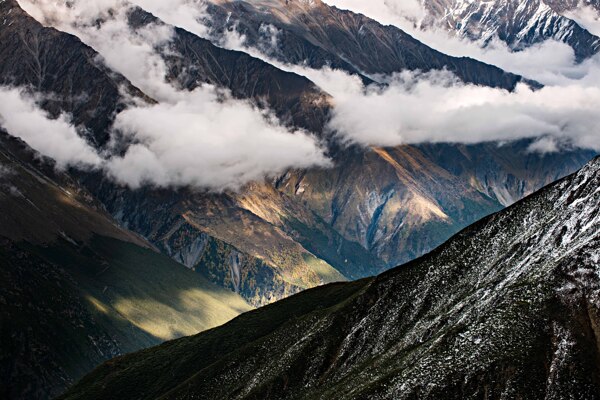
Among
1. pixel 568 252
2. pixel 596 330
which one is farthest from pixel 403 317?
pixel 596 330

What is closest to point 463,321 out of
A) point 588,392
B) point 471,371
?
point 471,371

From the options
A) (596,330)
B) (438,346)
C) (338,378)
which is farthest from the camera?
(338,378)

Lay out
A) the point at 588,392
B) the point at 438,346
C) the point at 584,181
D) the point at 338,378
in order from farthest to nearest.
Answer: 1. the point at 338,378
2. the point at 584,181
3. the point at 438,346
4. the point at 588,392

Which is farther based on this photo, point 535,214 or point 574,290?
point 535,214

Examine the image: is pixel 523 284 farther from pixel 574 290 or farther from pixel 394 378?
pixel 394 378

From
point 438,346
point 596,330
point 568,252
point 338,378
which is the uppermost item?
point 568,252

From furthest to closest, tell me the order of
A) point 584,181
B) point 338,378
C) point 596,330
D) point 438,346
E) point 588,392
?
point 338,378 → point 584,181 → point 438,346 → point 596,330 → point 588,392

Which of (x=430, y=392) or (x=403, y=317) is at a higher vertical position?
(x=403, y=317)

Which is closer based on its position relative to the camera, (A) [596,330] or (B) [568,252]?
(A) [596,330]

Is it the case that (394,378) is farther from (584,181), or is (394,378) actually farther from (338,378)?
(584,181)
